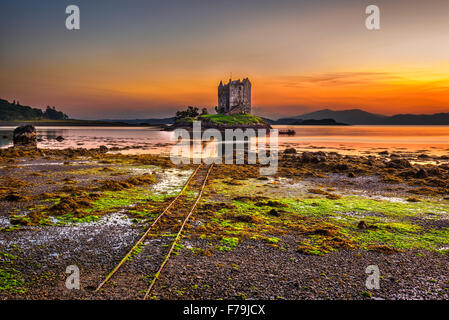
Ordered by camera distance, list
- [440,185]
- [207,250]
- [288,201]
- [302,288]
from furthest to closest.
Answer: [440,185] → [288,201] → [207,250] → [302,288]

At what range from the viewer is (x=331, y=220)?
533 inches

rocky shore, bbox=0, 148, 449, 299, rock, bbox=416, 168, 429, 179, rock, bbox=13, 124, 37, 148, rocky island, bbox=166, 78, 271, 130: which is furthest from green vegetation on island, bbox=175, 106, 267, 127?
rocky shore, bbox=0, 148, 449, 299

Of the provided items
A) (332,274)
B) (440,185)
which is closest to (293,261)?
(332,274)

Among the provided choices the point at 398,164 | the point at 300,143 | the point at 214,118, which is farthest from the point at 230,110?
the point at 398,164

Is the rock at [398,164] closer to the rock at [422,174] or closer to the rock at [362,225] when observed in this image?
the rock at [422,174]

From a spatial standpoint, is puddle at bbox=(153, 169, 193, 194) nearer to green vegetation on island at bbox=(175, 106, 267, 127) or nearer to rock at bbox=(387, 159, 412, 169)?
rock at bbox=(387, 159, 412, 169)

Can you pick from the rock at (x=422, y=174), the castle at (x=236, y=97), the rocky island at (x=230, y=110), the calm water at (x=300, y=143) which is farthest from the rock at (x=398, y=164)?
the castle at (x=236, y=97)

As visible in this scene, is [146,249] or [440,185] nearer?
[146,249]

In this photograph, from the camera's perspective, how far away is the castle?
518 feet

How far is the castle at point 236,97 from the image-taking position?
518 feet

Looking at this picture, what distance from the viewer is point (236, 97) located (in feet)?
526
